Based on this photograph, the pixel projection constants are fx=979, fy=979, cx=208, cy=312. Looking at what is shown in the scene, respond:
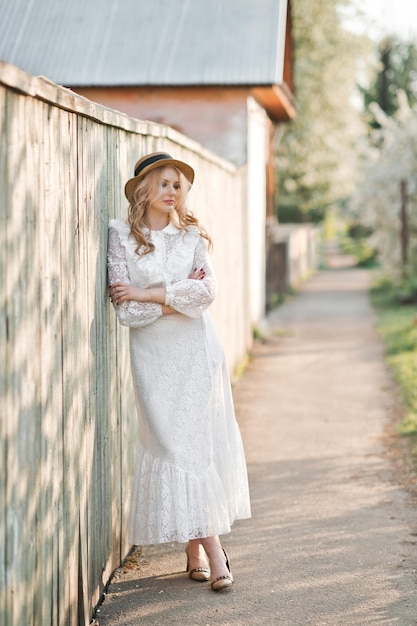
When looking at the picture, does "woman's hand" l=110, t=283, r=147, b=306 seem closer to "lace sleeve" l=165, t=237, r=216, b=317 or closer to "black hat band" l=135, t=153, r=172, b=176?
"lace sleeve" l=165, t=237, r=216, b=317

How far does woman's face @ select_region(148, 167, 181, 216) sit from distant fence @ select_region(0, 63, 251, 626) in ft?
0.76

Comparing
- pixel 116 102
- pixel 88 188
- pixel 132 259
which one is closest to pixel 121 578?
pixel 132 259

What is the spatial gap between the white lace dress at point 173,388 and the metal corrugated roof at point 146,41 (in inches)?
356

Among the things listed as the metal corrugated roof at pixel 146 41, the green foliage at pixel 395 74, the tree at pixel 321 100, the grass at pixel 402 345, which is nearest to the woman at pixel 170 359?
the grass at pixel 402 345

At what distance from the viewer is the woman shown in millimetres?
4586

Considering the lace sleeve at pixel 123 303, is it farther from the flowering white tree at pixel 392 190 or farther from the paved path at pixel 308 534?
the flowering white tree at pixel 392 190

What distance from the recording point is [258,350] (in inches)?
533

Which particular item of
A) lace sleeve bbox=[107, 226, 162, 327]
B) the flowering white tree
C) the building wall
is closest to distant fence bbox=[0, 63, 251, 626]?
lace sleeve bbox=[107, 226, 162, 327]

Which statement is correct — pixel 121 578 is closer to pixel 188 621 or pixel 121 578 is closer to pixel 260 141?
pixel 188 621

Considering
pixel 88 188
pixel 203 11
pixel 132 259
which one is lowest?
pixel 132 259

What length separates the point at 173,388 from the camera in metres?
4.66

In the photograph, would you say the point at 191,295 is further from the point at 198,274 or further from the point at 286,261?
the point at 286,261

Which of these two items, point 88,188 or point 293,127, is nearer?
point 88,188

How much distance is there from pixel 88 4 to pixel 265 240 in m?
4.73
